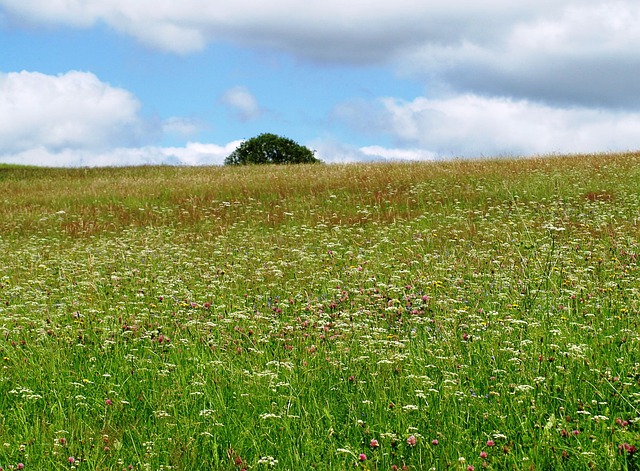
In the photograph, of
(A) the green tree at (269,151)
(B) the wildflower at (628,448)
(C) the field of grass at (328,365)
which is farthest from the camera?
(A) the green tree at (269,151)

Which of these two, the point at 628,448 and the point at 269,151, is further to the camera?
the point at 269,151

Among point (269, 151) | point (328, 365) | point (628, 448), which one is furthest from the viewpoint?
point (269, 151)

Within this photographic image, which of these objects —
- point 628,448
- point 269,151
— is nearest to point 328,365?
point 628,448

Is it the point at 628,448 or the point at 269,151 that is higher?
the point at 269,151

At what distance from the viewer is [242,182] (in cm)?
2108

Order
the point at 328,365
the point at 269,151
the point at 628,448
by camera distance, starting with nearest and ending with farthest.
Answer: the point at 628,448
the point at 328,365
the point at 269,151

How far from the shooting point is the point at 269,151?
1820 inches

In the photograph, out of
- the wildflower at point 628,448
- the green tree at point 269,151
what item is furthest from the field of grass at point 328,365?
the green tree at point 269,151

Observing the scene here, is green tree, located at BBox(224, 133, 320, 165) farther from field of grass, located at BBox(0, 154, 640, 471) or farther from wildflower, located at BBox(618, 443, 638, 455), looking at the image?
wildflower, located at BBox(618, 443, 638, 455)

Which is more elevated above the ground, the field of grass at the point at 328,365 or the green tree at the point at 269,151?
A: the green tree at the point at 269,151

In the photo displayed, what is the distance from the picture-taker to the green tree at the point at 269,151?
45.8 m

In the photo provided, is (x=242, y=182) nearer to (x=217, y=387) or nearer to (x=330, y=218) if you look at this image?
(x=330, y=218)

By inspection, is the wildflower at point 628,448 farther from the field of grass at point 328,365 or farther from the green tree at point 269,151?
the green tree at point 269,151

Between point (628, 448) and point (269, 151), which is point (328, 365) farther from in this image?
point (269, 151)
